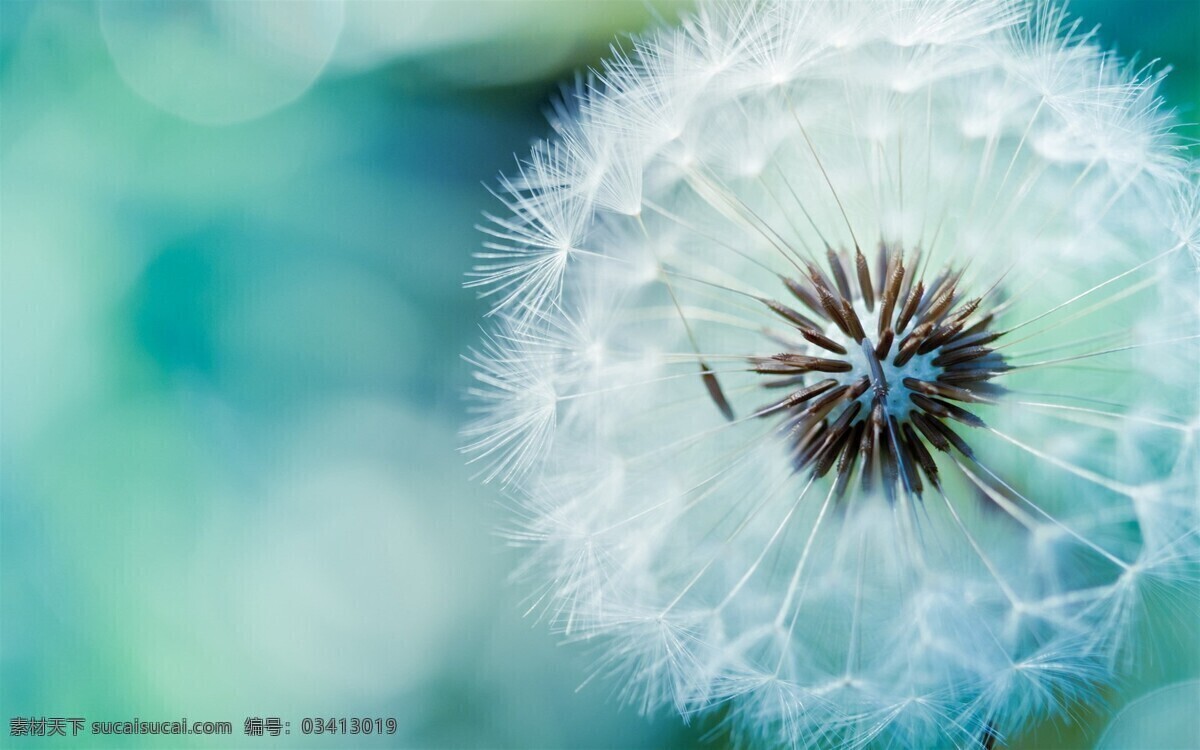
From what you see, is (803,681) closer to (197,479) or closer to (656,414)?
(656,414)

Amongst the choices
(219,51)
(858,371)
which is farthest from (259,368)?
(858,371)

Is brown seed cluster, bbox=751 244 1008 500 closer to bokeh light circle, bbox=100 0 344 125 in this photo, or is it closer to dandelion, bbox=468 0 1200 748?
dandelion, bbox=468 0 1200 748

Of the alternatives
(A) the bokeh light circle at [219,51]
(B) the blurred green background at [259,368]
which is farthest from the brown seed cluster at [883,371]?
(A) the bokeh light circle at [219,51]

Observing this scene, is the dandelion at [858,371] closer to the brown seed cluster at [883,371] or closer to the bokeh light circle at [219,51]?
the brown seed cluster at [883,371]

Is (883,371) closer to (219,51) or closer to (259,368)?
(259,368)

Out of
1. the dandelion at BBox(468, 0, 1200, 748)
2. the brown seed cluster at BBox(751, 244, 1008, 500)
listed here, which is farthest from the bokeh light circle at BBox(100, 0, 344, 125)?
the brown seed cluster at BBox(751, 244, 1008, 500)

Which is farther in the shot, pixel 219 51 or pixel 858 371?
pixel 219 51

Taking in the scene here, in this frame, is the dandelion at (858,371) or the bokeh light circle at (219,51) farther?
the bokeh light circle at (219,51)

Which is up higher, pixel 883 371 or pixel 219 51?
pixel 219 51
